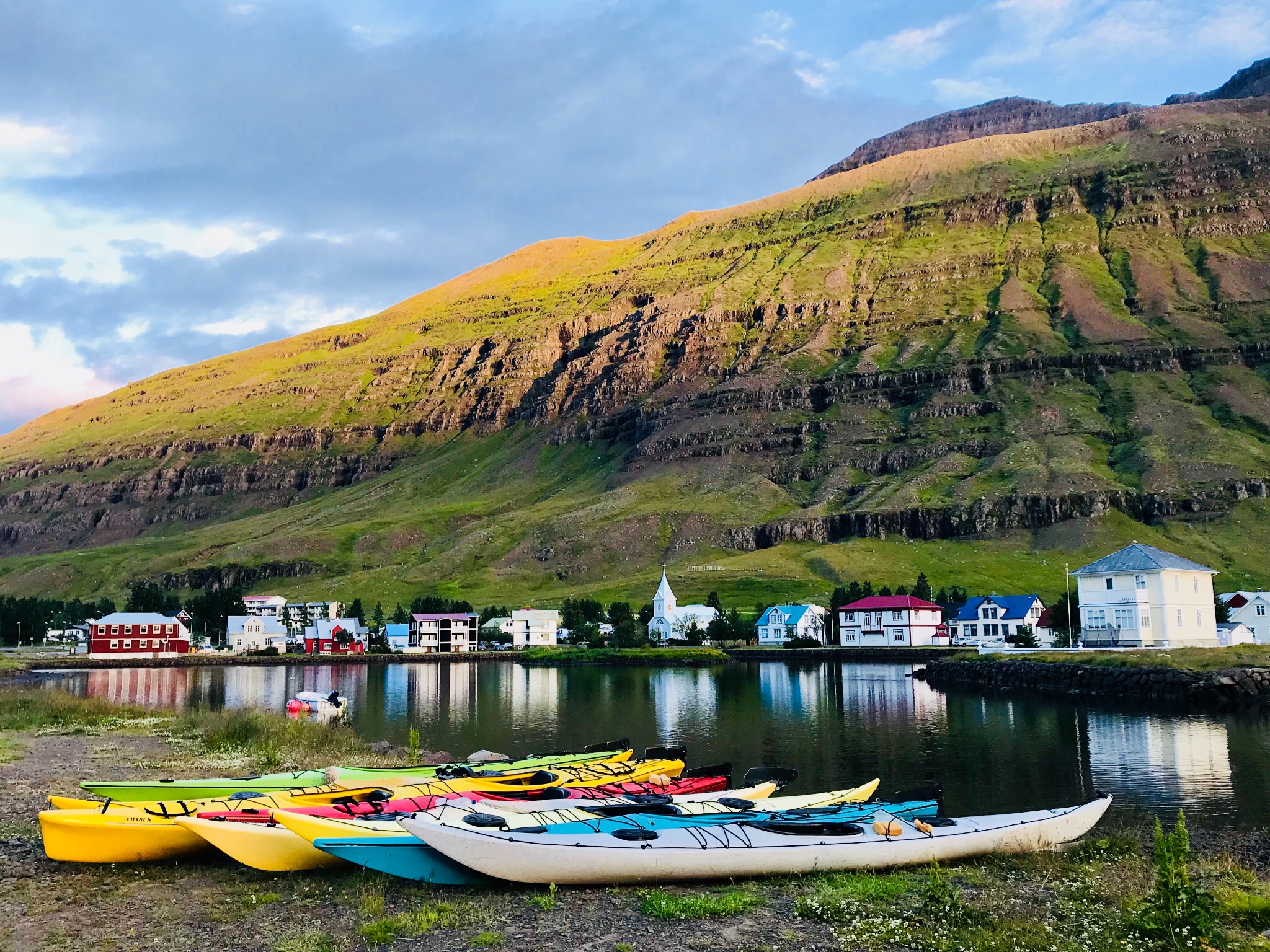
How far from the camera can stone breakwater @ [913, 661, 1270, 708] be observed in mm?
70375

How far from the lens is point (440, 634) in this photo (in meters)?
180

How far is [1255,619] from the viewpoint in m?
106

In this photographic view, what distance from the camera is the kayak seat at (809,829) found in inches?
969

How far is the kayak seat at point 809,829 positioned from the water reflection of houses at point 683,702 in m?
30.1

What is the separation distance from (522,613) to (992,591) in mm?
89904

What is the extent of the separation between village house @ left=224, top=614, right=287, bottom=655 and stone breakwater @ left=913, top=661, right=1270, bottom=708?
130495 mm

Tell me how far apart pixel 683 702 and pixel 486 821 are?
188 ft

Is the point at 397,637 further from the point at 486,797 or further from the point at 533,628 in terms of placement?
the point at 486,797

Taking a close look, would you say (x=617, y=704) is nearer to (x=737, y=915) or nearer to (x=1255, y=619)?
(x=737, y=915)

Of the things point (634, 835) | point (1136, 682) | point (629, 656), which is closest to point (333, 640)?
point (629, 656)

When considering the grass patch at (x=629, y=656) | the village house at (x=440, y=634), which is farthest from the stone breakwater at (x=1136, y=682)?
the village house at (x=440, y=634)

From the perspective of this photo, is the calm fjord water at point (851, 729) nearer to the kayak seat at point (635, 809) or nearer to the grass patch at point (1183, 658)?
the grass patch at point (1183, 658)

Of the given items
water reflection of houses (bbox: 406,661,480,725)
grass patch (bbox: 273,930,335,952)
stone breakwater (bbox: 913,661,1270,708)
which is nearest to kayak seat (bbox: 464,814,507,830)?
grass patch (bbox: 273,930,335,952)

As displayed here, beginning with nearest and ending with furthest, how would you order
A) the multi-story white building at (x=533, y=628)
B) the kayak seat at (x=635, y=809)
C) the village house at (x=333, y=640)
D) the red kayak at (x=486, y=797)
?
the red kayak at (x=486, y=797), the kayak seat at (x=635, y=809), the village house at (x=333, y=640), the multi-story white building at (x=533, y=628)
